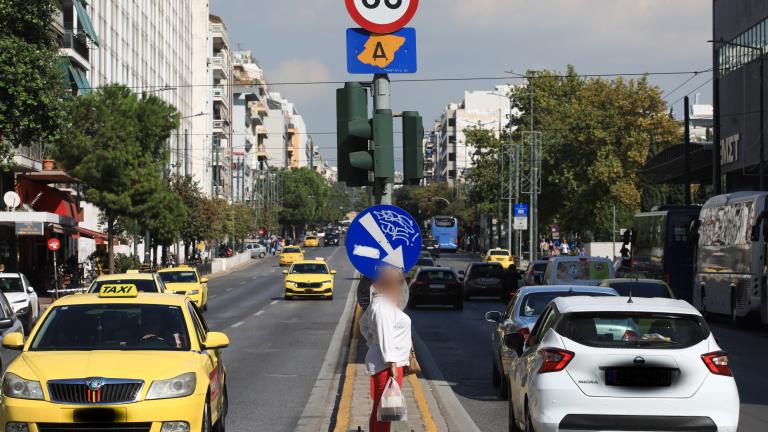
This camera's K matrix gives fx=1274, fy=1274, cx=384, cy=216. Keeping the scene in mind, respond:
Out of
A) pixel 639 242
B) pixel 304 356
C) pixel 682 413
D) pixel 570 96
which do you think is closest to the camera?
pixel 682 413

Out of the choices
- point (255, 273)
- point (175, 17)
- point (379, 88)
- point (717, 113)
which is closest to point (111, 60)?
point (255, 273)

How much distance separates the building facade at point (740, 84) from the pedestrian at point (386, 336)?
44.4 m

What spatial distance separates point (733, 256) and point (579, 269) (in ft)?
17.7

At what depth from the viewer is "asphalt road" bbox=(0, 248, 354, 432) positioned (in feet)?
48.6

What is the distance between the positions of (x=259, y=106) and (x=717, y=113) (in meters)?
132

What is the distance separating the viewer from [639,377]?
961 cm

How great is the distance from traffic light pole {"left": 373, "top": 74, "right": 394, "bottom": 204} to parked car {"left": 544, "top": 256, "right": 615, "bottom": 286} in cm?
1986

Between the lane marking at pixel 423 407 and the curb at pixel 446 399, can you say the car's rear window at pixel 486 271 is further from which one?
Answer: the lane marking at pixel 423 407

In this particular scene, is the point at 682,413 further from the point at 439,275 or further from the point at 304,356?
the point at 439,275

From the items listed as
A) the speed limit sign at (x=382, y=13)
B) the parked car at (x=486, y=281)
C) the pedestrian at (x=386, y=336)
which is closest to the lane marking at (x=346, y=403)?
the pedestrian at (x=386, y=336)

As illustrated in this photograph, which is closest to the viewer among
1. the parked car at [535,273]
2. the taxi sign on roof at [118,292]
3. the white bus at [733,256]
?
the taxi sign on roof at [118,292]

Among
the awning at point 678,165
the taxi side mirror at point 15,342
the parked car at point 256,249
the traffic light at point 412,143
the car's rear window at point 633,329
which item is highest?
the awning at point 678,165

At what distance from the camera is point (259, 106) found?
582 ft

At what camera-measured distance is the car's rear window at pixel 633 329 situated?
9.76 metres
